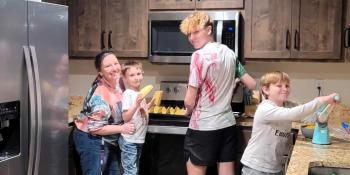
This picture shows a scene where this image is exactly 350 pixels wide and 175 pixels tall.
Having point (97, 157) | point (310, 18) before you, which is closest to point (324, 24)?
point (310, 18)

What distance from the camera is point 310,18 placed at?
10.9ft

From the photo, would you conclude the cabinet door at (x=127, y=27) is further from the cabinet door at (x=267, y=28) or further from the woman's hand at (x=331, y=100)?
the woman's hand at (x=331, y=100)

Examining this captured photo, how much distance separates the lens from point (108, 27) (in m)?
3.73

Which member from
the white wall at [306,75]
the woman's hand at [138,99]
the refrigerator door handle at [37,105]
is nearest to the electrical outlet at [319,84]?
the white wall at [306,75]

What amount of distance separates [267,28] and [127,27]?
111 centimetres

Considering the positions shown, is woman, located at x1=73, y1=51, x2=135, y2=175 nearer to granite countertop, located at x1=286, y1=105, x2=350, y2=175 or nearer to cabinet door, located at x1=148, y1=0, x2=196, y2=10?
cabinet door, located at x1=148, y1=0, x2=196, y2=10

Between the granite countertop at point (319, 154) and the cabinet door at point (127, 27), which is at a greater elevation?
the cabinet door at point (127, 27)

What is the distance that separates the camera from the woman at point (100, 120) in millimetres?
2826

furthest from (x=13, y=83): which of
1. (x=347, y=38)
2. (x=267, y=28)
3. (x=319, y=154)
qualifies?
(x=347, y=38)

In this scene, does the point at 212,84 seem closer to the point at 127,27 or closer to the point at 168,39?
the point at 168,39

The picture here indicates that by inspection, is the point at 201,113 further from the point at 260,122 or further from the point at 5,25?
the point at 5,25

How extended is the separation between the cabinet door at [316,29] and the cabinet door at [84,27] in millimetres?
1569

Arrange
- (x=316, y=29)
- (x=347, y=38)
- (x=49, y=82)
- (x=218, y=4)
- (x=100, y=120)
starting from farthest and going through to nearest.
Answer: (x=218, y=4), (x=316, y=29), (x=347, y=38), (x=100, y=120), (x=49, y=82)

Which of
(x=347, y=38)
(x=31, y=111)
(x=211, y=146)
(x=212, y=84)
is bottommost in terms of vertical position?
(x=211, y=146)
